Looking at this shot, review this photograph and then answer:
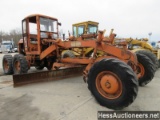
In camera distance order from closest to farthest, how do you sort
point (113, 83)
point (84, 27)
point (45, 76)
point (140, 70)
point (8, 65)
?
point (113, 83)
point (140, 70)
point (45, 76)
point (8, 65)
point (84, 27)

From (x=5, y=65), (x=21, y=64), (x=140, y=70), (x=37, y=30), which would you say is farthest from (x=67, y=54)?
(x=5, y=65)

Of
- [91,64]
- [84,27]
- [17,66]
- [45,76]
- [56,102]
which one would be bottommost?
[56,102]

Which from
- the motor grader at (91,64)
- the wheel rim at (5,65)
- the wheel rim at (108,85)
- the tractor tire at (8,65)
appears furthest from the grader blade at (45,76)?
the wheel rim at (5,65)

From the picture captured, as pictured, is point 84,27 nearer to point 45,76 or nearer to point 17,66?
point 17,66

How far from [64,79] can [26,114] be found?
2.83m

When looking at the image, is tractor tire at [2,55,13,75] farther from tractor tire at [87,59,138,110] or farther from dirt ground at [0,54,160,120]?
tractor tire at [87,59,138,110]

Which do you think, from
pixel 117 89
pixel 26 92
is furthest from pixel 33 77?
pixel 117 89

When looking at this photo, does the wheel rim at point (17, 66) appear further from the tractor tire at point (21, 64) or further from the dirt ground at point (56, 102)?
the dirt ground at point (56, 102)

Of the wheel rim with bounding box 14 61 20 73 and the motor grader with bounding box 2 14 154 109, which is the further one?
the wheel rim with bounding box 14 61 20 73

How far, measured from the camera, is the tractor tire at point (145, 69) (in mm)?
4566

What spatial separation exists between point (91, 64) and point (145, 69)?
150 cm

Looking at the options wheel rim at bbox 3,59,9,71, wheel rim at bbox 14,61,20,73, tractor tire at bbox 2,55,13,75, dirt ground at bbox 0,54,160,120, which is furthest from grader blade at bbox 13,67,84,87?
wheel rim at bbox 3,59,9,71

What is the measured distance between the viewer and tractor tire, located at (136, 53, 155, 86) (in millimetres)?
4566

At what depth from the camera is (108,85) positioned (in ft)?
11.1
